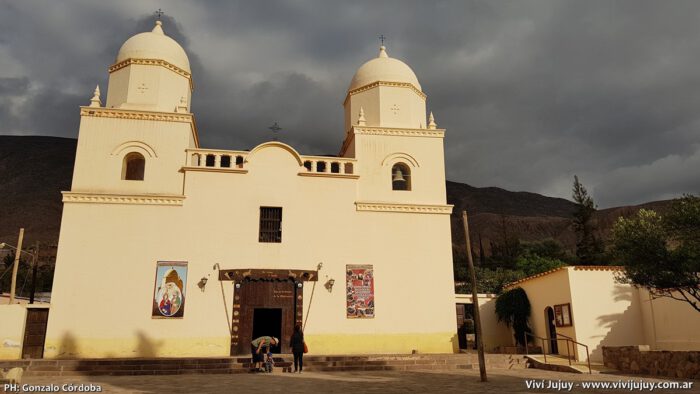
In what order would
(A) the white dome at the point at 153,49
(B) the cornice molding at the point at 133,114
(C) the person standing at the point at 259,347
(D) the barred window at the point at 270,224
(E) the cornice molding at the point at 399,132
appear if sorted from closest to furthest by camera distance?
(C) the person standing at the point at 259,347 < (D) the barred window at the point at 270,224 < (B) the cornice molding at the point at 133,114 < (A) the white dome at the point at 153,49 < (E) the cornice molding at the point at 399,132

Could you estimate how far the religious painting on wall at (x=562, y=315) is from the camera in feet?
58.5

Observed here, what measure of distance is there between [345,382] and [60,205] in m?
73.0

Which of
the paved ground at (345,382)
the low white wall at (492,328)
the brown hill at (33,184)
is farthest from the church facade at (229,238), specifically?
the brown hill at (33,184)

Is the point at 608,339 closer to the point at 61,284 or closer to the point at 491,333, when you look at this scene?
the point at 491,333

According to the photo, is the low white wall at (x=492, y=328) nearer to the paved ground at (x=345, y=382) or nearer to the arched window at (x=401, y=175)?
the arched window at (x=401, y=175)

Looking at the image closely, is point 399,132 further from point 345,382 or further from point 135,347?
point 135,347

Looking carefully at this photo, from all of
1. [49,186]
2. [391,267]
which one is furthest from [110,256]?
[49,186]

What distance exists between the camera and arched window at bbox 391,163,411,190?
68.9 ft

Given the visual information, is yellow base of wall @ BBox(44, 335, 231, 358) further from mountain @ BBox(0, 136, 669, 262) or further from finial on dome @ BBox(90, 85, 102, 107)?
mountain @ BBox(0, 136, 669, 262)

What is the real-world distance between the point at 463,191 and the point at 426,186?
251 feet

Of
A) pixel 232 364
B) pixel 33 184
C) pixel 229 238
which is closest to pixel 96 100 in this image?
pixel 229 238

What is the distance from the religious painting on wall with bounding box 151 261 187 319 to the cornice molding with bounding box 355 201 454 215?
22.9ft

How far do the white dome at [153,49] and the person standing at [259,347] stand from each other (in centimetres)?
1205

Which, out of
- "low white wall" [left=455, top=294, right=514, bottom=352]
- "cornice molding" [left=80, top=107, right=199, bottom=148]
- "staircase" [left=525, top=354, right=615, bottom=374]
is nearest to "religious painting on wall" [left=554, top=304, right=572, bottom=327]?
"staircase" [left=525, top=354, right=615, bottom=374]
